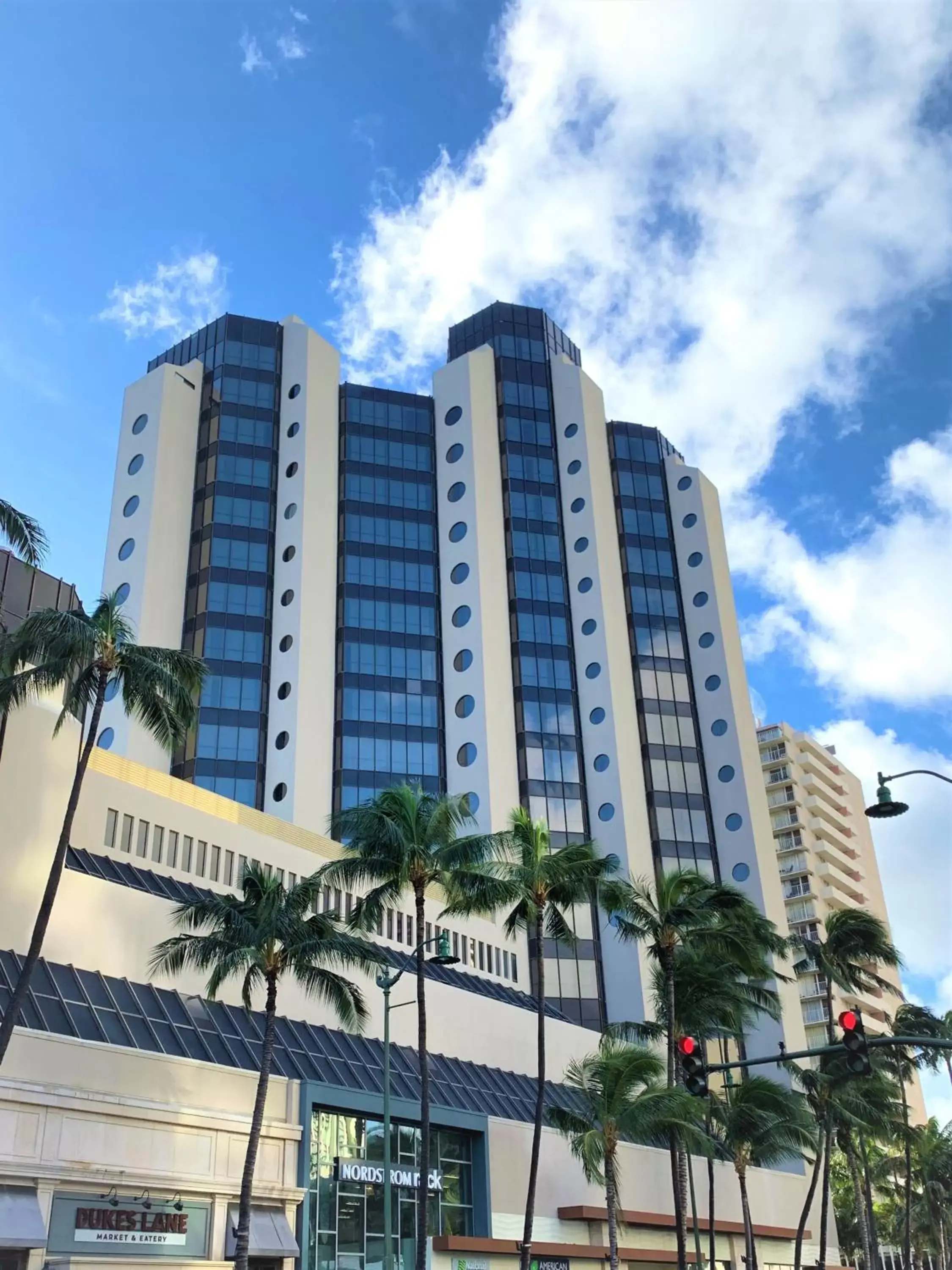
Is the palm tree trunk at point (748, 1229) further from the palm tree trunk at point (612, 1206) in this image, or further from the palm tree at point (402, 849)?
the palm tree at point (402, 849)

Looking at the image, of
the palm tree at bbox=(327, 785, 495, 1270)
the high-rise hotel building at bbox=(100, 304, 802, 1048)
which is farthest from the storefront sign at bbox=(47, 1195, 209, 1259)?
the high-rise hotel building at bbox=(100, 304, 802, 1048)

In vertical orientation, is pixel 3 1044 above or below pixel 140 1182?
above

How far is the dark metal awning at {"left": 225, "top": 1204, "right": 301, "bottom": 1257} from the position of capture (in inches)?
1286

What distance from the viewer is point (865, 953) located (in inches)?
2256

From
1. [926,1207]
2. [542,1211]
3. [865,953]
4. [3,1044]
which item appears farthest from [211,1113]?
[926,1207]

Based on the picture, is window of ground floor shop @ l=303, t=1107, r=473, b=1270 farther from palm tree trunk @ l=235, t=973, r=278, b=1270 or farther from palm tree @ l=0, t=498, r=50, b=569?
palm tree @ l=0, t=498, r=50, b=569

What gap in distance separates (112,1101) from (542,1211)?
2209cm

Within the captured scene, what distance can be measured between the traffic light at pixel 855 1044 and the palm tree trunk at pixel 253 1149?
16079mm

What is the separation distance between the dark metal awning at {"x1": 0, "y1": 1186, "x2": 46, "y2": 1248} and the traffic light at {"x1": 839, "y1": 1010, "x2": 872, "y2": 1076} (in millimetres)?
19150

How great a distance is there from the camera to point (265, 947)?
31578mm

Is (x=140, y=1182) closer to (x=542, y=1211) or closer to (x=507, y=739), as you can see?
(x=542, y=1211)

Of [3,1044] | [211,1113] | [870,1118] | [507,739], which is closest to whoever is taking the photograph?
[3,1044]

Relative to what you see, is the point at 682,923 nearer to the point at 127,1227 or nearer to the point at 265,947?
the point at 265,947

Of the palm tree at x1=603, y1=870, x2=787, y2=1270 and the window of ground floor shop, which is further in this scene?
the palm tree at x1=603, y1=870, x2=787, y2=1270
